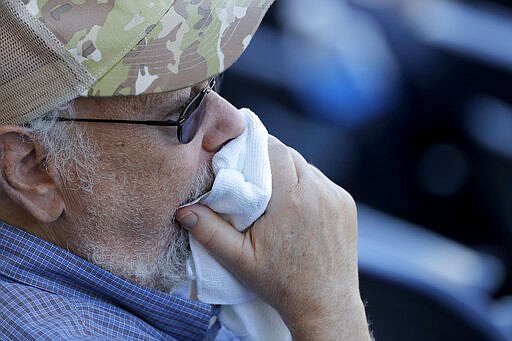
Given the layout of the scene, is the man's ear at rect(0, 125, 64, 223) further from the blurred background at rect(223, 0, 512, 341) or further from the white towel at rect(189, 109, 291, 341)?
the blurred background at rect(223, 0, 512, 341)

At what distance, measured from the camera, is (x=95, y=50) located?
72.5 inches

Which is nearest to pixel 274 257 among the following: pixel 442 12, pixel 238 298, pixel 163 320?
pixel 238 298

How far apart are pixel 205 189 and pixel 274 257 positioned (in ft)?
0.76

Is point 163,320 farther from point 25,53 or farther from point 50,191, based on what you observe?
point 25,53

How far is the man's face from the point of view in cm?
197

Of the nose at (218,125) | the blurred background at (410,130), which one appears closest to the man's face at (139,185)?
the nose at (218,125)

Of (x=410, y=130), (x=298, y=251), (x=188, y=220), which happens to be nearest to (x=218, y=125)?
(x=188, y=220)

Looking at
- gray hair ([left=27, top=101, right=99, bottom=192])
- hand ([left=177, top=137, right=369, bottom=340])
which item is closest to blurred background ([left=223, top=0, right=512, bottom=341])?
hand ([left=177, top=137, right=369, bottom=340])

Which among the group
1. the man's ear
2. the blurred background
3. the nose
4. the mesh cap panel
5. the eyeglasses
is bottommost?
the blurred background

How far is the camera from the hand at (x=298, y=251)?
6.91ft

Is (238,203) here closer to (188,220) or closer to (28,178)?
(188,220)

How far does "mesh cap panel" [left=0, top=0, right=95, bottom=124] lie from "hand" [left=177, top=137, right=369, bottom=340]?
40cm

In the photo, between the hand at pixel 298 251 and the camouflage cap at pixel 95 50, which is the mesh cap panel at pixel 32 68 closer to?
the camouflage cap at pixel 95 50

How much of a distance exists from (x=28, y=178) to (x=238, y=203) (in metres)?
0.46
